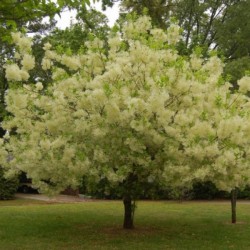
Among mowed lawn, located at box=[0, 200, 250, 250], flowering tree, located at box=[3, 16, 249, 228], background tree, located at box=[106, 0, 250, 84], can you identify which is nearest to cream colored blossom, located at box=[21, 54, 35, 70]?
flowering tree, located at box=[3, 16, 249, 228]

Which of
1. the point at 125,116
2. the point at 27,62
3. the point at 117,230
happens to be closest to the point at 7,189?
the point at 117,230

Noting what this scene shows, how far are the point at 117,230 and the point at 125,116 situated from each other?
15.3 ft

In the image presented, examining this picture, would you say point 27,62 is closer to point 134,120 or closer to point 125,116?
point 125,116

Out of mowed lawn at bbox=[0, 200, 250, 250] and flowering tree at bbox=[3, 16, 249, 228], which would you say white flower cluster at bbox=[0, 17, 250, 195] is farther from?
mowed lawn at bbox=[0, 200, 250, 250]

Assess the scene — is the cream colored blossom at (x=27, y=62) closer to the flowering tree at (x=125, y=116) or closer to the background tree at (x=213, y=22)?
the flowering tree at (x=125, y=116)

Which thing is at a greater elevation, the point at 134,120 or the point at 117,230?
the point at 134,120

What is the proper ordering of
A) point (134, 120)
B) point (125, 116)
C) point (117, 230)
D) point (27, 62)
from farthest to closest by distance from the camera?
1. point (117, 230)
2. point (27, 62)
3. point (125, 116)
4. point (134, 120)

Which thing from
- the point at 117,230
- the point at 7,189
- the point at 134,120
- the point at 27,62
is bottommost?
the point at 117,230

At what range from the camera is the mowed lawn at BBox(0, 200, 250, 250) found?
34.0ft

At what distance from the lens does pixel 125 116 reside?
348 inches

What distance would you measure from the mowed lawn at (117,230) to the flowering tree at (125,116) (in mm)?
1384

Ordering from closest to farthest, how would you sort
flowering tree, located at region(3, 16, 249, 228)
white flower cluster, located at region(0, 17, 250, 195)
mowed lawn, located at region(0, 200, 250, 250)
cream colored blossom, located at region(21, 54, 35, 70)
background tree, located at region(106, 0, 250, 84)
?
white flower cluster, located at region(0, 17, 250, 195)
flowering tree, located at region(3, 16, 249, 228)
cream colored blossom, located at region(21, 54, 35, 70)
mowed lawn, located at region(0, 200, 250, 250)
background tree, located at region(106, 0, 250, 84)

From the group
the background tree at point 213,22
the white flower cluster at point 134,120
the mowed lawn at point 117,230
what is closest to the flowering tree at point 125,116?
the white flower cluster at point 134,120

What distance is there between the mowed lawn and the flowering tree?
4.54ft
